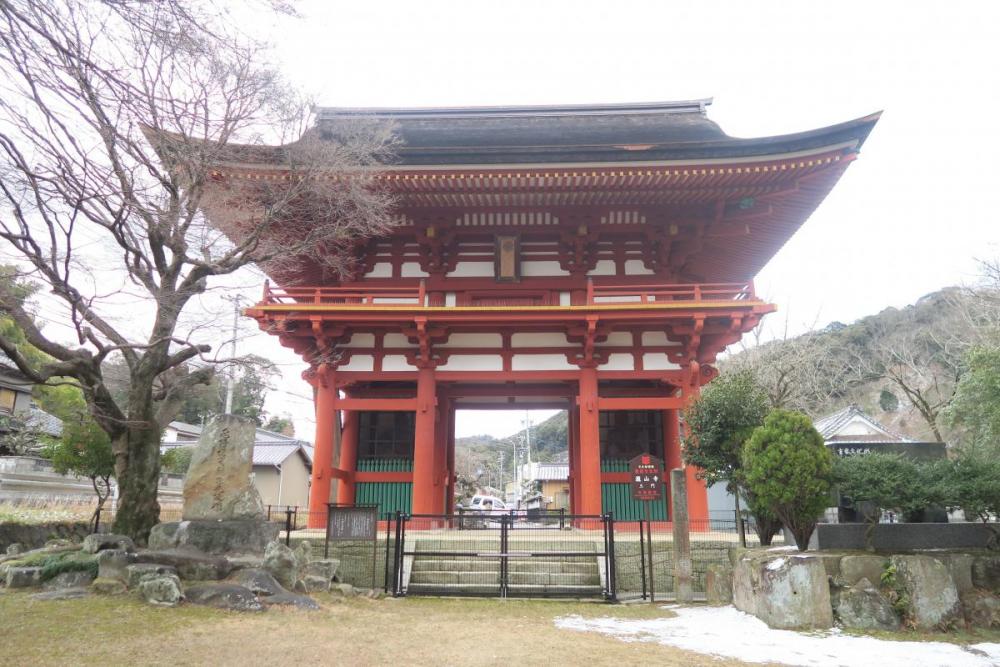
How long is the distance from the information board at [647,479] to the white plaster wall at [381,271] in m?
7.36

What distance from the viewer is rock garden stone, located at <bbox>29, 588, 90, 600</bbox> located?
653 centimetres

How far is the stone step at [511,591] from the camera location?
28.9 feet

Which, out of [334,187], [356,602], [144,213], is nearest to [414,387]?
[334,187]

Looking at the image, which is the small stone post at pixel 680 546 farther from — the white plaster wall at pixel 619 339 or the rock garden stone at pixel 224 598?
the rock garden stone at pixel 224 598

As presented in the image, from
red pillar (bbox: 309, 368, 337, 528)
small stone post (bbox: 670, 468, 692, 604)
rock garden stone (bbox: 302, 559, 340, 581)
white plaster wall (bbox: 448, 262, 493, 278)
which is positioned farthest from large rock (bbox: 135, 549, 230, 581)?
white plaster wall (bbox: 448, 262, 493, 278)

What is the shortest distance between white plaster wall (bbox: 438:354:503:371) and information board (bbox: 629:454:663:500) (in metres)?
4.24

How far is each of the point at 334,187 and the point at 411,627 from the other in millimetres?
7384

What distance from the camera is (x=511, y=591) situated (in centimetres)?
880

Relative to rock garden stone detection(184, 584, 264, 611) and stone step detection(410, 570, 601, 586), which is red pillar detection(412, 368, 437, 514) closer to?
stone step detection(410, 570, 601, 586)

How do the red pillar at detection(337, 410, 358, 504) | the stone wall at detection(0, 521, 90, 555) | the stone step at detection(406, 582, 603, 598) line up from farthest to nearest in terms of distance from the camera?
the red pillar at detection(337, 410, 358, 504), the stone wall at detection(0, 521, 90, 555), the stone step at detection(406, 582, 603, 598)

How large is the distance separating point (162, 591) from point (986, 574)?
9675 mm

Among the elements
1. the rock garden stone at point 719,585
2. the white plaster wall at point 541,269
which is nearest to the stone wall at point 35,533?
the white plaster wall at point 541,269

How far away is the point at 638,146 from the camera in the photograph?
1123 centimetres

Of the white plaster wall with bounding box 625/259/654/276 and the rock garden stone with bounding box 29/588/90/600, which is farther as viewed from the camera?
the white plaster wall with bounding box 625/259/654/276
